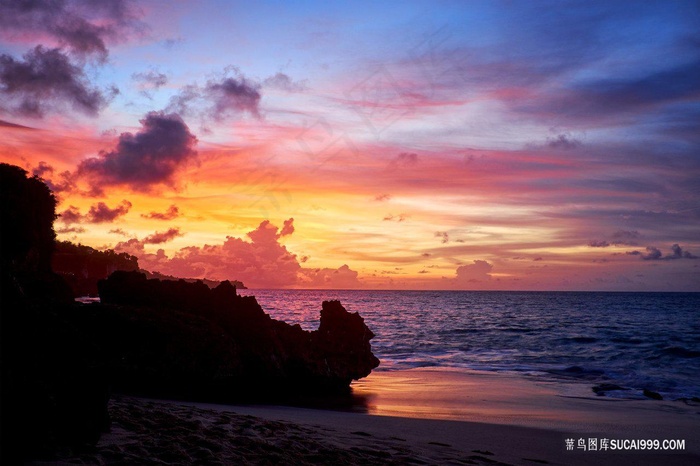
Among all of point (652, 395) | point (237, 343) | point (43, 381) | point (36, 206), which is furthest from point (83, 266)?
point (43, 381)

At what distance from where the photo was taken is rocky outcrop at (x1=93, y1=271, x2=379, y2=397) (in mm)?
16344

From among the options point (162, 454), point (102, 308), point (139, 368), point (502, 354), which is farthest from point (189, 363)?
point (502, 354)

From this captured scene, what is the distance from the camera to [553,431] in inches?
545

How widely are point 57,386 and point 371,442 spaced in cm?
620

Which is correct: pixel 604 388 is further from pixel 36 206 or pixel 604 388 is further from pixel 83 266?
pixel 83 266

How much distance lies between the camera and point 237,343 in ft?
59.4

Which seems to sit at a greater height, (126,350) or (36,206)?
(36,206)

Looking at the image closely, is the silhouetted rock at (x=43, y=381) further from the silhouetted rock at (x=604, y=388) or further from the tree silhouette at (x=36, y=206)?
the silhouetted rock at (x=604, y=388)

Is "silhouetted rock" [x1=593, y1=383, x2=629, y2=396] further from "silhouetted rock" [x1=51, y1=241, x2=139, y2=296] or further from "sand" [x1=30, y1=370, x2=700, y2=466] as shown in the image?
"silhouetted rock" [x1=51, y1=241, x2=139, y2=296]

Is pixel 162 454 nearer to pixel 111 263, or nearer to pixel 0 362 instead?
pixel 0 362

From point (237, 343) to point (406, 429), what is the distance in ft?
25.1

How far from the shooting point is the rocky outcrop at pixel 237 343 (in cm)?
A: 1634

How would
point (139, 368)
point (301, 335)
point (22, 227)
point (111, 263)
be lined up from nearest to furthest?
point (22, 227)
point (139, 368)
point (301, 335)
point (111, 263)

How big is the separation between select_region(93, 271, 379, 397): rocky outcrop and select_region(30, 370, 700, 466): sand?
6.09 ft
